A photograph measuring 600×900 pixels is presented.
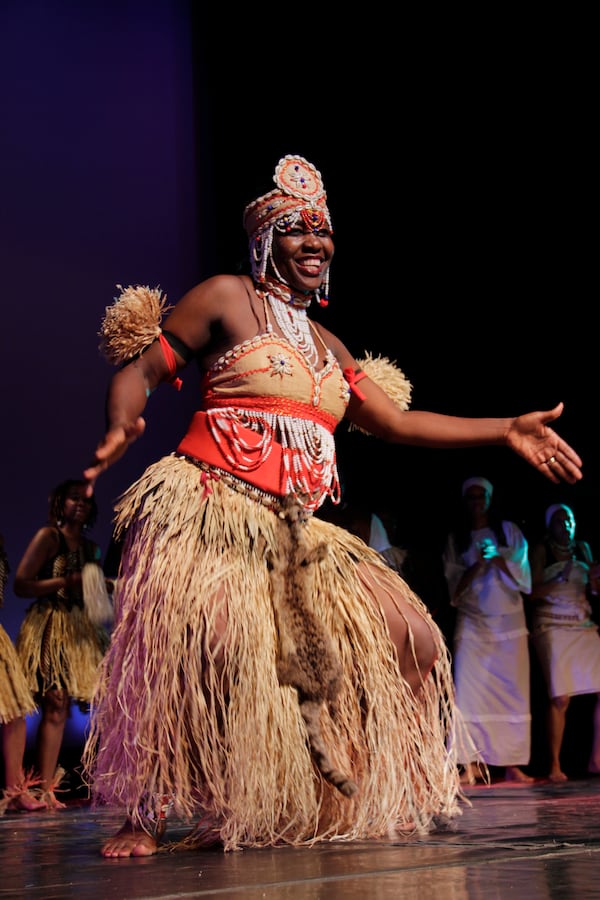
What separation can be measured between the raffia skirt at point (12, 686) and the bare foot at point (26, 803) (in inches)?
10.5

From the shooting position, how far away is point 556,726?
4.97 m

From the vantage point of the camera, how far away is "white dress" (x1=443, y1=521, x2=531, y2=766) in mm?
5020

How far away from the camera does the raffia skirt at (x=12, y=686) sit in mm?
4145

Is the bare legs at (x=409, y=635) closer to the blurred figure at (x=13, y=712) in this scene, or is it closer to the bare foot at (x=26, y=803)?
the bare foot at (x=26, y=803)

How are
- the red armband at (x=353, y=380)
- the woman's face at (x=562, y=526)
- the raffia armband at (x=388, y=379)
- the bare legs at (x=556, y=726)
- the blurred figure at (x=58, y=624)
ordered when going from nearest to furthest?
the red armband at (x=353, y=380) < the raffia armband at (x=388, y=379) < the blurred figure at (x=58, y=624) < the bare legs at (x=556, y=726) < the woman's face at (x=562, y=526)

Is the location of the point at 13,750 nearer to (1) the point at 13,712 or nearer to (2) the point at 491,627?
(1) the point at 13,712

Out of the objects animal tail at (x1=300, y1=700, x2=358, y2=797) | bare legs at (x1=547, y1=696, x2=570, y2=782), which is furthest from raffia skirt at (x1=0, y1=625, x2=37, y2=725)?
animal tail at (x1=300, y1=700, x2=358, y2=797)

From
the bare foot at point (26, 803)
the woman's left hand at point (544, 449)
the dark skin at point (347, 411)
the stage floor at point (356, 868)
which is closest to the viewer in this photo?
the stage floor at point (356, 868)

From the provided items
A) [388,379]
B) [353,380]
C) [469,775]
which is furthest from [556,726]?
[353,380]

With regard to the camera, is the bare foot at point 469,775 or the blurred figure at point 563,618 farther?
the blurred figure at point 563,618

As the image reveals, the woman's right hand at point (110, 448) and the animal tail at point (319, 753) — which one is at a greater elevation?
the woman's right hand at point (110, 448)

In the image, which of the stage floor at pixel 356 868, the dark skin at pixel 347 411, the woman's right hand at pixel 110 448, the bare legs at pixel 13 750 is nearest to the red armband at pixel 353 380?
the dark skin at pixel 347 411

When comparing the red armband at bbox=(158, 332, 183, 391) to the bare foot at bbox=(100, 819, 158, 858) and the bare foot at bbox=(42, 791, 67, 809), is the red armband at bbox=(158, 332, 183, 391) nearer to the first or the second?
the bare foot at bbox=(100, 819, 158, 858)

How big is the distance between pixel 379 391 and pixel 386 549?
2427mm
